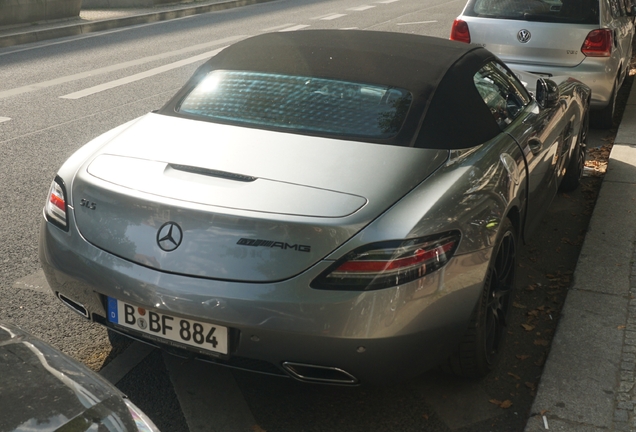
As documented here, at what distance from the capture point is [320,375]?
10.3ft

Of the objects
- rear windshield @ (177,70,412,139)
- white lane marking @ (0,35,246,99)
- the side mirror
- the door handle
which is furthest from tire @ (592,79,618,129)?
white lane marking @ (0,35,246,99)

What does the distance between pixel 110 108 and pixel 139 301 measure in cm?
685

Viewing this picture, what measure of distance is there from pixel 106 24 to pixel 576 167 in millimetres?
13980

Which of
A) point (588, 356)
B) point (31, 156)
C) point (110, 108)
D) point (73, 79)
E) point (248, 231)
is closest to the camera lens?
point (248, 231)

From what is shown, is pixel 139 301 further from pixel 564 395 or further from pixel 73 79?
pixel 73 79

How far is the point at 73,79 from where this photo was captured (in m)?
11.5

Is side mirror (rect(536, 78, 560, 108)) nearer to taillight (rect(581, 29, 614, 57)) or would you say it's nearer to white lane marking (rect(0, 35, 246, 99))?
taillight (rect(581, 29, 614, 57))

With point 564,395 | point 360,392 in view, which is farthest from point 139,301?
point 564,395

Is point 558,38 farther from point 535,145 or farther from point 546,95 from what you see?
point 535,145

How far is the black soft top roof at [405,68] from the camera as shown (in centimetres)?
374

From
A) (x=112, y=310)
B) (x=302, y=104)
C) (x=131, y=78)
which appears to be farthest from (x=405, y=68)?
(x=131, y=78)

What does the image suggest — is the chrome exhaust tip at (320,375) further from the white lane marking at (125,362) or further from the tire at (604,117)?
the tire at (604,117)

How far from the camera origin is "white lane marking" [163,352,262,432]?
11.1 feet

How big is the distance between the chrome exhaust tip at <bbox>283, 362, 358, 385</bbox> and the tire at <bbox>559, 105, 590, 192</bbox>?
12.0 ft
